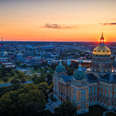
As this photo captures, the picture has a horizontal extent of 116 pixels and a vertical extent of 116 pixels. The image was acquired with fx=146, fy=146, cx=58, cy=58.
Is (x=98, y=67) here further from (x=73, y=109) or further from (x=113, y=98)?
(x=73, y=109)

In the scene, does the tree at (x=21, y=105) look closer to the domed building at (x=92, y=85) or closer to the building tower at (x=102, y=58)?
the domed building at (x=92, y=85)

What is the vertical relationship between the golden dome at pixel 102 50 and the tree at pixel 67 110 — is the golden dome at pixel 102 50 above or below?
above

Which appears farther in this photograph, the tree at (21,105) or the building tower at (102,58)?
the building tower at (102,58)

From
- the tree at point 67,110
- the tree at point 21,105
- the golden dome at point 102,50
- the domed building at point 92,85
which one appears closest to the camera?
the tree at point 67,110

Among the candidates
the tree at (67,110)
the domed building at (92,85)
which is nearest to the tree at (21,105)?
the tree at (67,110)

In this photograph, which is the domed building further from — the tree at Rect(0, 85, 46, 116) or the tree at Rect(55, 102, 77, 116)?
the tree at Rect(0, 85, 46, 116)

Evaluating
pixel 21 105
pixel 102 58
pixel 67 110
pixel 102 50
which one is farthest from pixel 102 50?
pixel 21 105

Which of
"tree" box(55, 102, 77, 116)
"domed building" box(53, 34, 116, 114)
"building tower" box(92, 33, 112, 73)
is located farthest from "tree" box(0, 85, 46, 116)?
"building tower" box(92, 33, 112, 73)

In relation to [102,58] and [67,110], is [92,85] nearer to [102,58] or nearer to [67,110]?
[102,58]

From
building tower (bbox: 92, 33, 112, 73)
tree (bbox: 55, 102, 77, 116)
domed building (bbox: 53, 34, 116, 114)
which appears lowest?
tree (bbox: 55, 102, 77, 116)

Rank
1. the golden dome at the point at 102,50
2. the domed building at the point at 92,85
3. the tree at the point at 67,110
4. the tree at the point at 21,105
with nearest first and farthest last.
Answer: the tree at the point at 67,110 → the domed building at the point at 92,85 → the tree at the point at 21,105 → the golden dome at the point at 102,50
